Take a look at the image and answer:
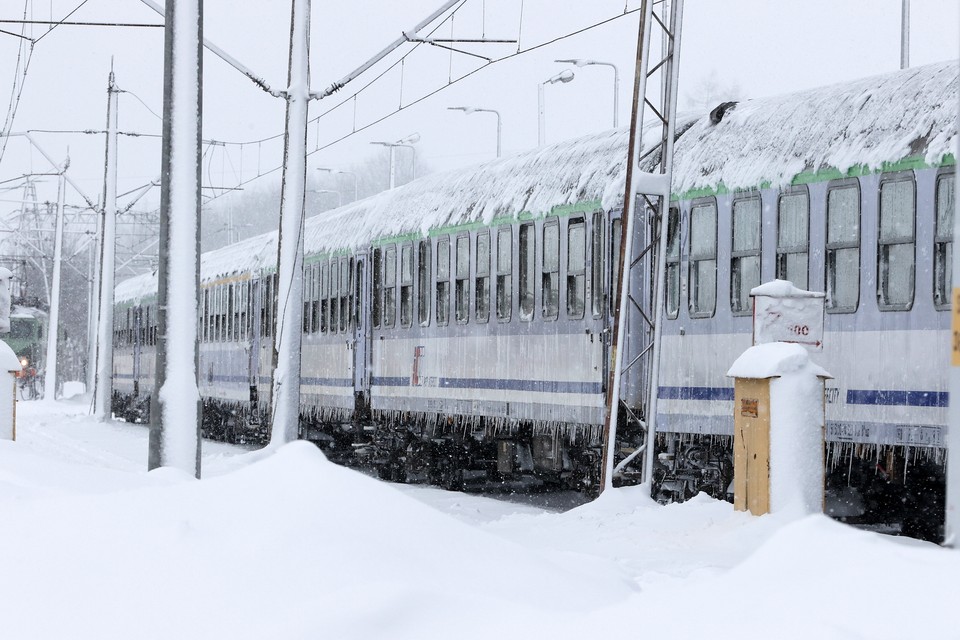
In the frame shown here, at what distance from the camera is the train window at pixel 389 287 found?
65.6ft

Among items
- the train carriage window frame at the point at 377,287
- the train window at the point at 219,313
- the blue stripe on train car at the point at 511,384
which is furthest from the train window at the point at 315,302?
the train window at the point at 219,313

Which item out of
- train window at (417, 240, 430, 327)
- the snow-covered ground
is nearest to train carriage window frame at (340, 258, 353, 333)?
train window at (417, 240, 430, 327)

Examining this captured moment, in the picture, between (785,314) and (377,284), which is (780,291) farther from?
(377,284)

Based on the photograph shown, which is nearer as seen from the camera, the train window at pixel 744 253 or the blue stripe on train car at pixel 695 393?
the train window at pixel 744 253

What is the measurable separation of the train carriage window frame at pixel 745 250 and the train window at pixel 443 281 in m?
5.76

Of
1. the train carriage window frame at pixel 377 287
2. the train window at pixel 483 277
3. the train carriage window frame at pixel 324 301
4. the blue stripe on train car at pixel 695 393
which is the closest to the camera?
the blue stripe on train car at pixel 695 393

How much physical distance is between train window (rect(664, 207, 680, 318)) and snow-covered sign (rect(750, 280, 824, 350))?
276 cm

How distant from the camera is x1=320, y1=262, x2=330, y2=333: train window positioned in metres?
22.8

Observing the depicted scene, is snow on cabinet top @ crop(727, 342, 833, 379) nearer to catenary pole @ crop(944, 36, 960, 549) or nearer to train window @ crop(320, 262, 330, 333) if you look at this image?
catenary pole @ crop(944, 36, 960, 549)

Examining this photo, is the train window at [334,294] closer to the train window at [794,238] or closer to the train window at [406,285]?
the train window at [406,285]

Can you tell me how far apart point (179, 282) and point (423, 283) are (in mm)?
7501

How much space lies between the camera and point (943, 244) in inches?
433

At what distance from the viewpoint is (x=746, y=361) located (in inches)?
436

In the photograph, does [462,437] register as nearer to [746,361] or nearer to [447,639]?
[746,361]
